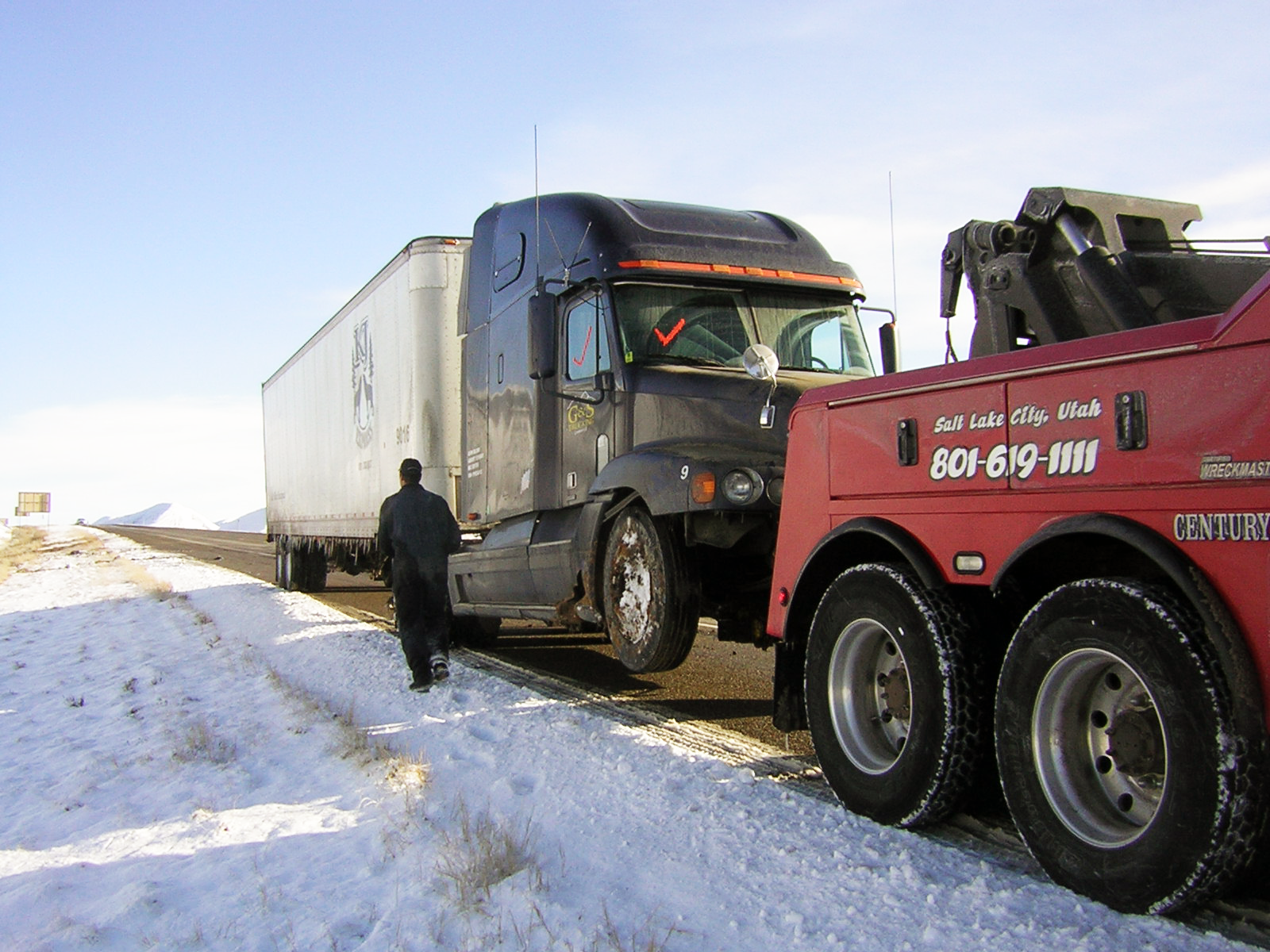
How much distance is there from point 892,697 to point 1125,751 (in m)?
1.20

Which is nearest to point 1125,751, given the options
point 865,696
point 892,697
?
point 892,697

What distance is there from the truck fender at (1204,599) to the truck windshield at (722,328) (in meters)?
4.19

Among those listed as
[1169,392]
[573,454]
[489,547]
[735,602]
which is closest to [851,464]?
[1169,392]

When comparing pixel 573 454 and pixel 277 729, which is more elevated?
pixel 573 454

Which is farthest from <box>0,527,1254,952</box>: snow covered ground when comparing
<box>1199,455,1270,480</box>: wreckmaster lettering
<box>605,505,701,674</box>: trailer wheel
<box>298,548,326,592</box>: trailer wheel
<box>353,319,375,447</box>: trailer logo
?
<box>298,548,326,592</box>: trailer wheel

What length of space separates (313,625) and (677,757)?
28.6 feet

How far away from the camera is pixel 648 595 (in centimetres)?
700

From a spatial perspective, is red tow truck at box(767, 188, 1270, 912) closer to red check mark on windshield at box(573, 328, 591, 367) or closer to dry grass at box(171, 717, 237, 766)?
red check mark on windshield at box(573, 328, 591, 367)

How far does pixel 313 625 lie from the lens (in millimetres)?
13508

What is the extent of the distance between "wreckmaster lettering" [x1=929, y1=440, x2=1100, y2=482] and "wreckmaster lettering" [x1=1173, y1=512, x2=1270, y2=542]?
0.38 meters

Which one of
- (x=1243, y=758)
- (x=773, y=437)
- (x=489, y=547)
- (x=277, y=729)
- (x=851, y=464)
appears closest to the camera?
(x=1243, y=758)

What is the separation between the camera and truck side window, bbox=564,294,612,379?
7900 mm

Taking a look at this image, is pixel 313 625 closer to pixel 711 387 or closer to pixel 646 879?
pixel 711 387

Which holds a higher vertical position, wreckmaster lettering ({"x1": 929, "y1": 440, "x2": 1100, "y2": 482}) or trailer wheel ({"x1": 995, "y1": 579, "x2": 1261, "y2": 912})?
wreckmaster lettering ({"x1": 929, "y1": 440, "x2": 1100, "y2": 482})
